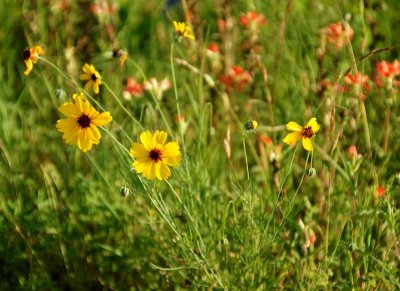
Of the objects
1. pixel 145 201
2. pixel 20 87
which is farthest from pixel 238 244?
pixel 20 87

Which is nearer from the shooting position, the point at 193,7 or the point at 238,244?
the point at 238,244

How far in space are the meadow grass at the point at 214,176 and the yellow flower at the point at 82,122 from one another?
1.6 inches

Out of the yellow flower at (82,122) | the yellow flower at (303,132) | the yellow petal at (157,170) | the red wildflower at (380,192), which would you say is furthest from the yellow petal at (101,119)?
the red wildflower at (380,192)

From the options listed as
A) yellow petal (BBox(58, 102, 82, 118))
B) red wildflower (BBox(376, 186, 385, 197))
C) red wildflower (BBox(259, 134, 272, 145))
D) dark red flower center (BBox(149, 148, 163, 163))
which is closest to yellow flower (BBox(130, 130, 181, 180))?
dark red flower center (BBox(149, 148, 163, 163))

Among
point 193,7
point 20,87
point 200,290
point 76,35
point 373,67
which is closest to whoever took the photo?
point 200,290

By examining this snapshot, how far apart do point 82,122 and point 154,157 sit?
150 millimetres

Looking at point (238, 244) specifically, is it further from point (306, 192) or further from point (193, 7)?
point (193, 7)

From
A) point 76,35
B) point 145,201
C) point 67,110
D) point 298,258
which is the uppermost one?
point 76,35

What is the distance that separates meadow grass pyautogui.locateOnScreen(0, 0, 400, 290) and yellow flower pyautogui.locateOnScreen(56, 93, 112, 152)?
1.6 inches

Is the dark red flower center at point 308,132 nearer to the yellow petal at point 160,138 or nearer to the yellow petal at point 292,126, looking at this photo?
the yellow petal at point 292,126

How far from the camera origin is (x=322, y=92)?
202 cm

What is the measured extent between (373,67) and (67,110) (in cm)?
146

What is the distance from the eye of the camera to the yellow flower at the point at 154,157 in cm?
133

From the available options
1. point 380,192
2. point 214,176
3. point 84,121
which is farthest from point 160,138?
point 214,176
